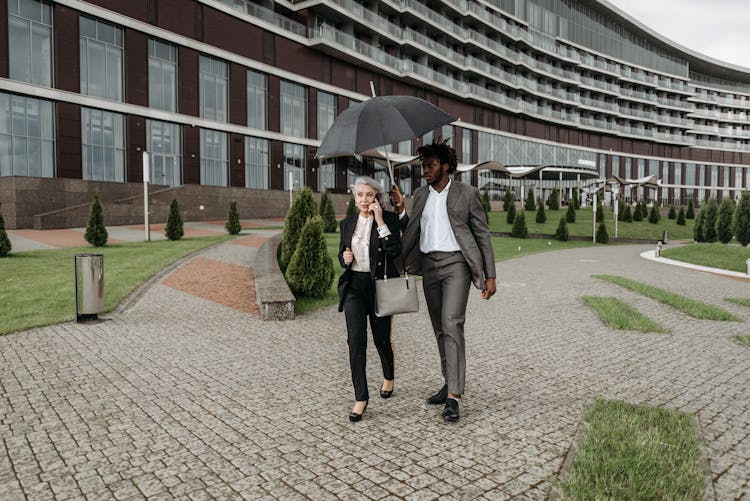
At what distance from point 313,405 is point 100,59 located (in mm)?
30015

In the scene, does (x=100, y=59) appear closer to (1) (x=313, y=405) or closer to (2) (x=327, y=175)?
(2) (x=327, y=175)

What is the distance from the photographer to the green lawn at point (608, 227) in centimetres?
3322

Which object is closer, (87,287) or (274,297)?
(87,287)

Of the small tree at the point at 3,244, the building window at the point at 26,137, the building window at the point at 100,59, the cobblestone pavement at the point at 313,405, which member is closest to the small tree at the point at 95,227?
the small tree at the point at 3,244

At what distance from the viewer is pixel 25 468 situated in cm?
321

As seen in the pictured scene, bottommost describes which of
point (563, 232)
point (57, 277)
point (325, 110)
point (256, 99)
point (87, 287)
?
point (57, 277)

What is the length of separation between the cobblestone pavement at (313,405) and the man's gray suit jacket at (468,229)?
45.5 inches

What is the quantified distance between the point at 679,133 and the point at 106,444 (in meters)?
96.6

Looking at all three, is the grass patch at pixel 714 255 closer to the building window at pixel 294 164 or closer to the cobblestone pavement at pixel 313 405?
the cobblestone pavement at pixel 313 405

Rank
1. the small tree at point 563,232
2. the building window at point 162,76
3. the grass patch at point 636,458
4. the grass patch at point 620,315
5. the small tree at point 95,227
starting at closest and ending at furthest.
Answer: the grass patch at point 636,458, the grass patch at point 620,315, the small tree at point 95,227, the small tree at point 563,232, the building window at point 162,76

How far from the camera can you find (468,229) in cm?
408

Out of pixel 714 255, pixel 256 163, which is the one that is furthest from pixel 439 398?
pixel 256 163

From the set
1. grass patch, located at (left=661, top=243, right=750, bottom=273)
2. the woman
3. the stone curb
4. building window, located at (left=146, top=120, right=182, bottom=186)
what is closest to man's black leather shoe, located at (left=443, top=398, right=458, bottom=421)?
the woman

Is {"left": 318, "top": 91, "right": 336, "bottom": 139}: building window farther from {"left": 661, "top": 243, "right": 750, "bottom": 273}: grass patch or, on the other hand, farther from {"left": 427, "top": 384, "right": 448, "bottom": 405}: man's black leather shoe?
{"left": 427, "top": 384, "right": 448, "bottom": 405}: man's black leather shoe
